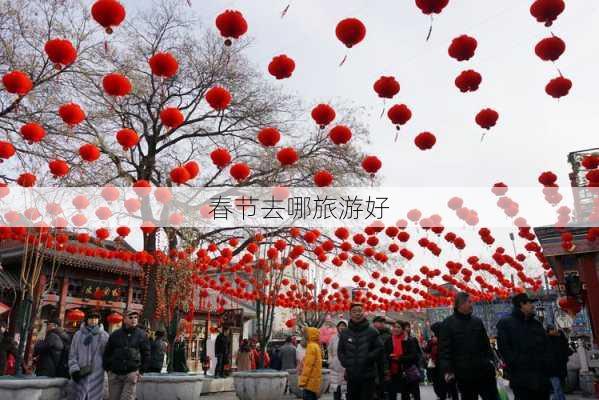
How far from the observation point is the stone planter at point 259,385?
382 inches

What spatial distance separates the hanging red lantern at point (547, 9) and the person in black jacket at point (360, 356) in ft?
12.4

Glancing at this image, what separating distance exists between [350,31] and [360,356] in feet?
12.3

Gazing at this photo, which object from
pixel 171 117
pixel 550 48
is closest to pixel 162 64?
pixel 171 117

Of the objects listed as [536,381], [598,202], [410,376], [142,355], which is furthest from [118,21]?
[598,202]

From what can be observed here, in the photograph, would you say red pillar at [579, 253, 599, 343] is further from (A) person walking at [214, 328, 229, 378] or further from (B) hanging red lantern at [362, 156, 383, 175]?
(A) person walking at [214, 328, 229, 378]

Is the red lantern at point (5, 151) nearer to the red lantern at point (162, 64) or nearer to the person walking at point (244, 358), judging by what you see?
the red lantern at point (162, 64)

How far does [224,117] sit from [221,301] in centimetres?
1316

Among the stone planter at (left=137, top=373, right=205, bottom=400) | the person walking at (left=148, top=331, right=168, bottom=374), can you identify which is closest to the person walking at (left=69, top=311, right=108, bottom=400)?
the stone planter at (left=137, top=373, right=205, bottom=400)

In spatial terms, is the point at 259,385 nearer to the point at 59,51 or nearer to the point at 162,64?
the point at 162,64

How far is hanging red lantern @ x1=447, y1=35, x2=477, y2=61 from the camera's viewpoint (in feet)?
18.5

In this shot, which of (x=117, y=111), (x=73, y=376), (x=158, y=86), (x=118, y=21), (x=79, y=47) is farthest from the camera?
(x=158, y=86)

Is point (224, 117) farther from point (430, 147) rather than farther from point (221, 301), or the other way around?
point (221, 301)

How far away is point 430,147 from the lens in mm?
7609

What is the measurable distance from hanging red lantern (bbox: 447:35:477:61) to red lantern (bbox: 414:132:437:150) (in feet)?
6.48
